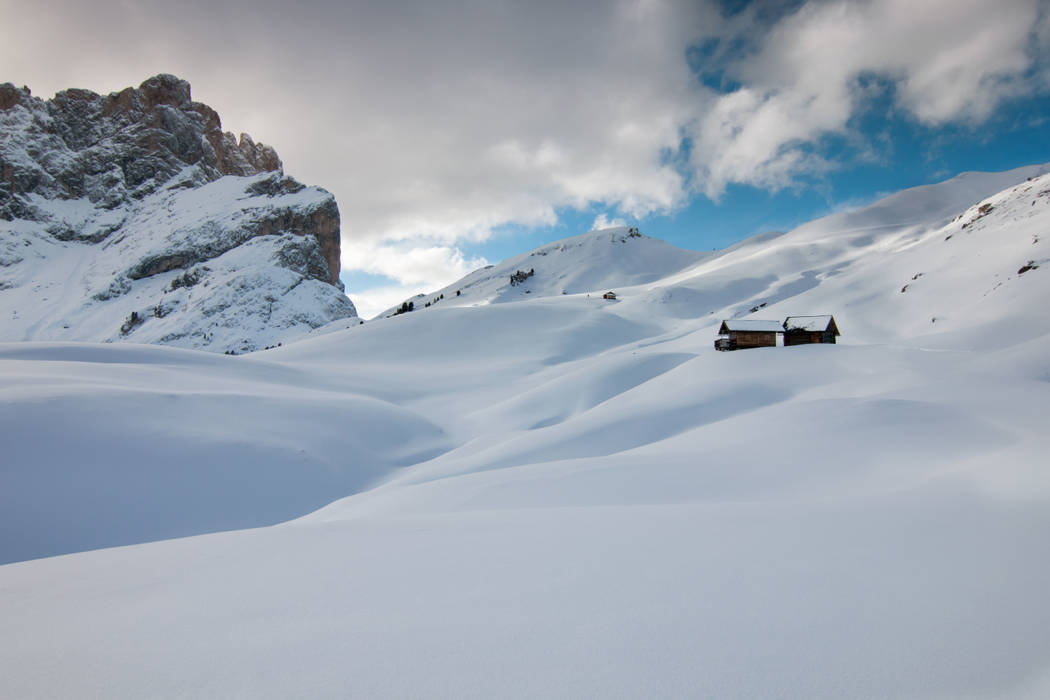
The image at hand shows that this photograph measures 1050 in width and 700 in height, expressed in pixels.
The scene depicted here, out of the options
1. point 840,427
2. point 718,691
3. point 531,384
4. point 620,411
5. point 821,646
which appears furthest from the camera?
point 531,384

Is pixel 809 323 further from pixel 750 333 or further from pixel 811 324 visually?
pixel 750 333

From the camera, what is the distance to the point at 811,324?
33.9 m

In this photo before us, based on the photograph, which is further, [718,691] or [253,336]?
[253,336]

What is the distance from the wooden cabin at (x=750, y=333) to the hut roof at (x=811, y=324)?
174cm

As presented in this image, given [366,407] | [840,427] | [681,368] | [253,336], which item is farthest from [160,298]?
[840,427]

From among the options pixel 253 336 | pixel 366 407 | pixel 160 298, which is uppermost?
pixel 160 298

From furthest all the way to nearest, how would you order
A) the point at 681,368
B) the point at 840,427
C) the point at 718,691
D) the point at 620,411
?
the point at 681,368 < the point at 620,411 < the point at 840,427 < the point at 718,691

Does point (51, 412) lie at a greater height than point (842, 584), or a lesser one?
greater

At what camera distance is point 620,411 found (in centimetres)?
1886

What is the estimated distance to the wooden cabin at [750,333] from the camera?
107 feet

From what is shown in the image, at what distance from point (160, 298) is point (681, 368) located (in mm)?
147621

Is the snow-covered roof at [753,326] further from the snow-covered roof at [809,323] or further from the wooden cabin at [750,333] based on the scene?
the snow-covered roof at [809,323]

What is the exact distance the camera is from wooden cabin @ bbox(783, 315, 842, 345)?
3353 cm

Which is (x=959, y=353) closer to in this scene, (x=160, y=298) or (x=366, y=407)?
(x=366, y=407)
